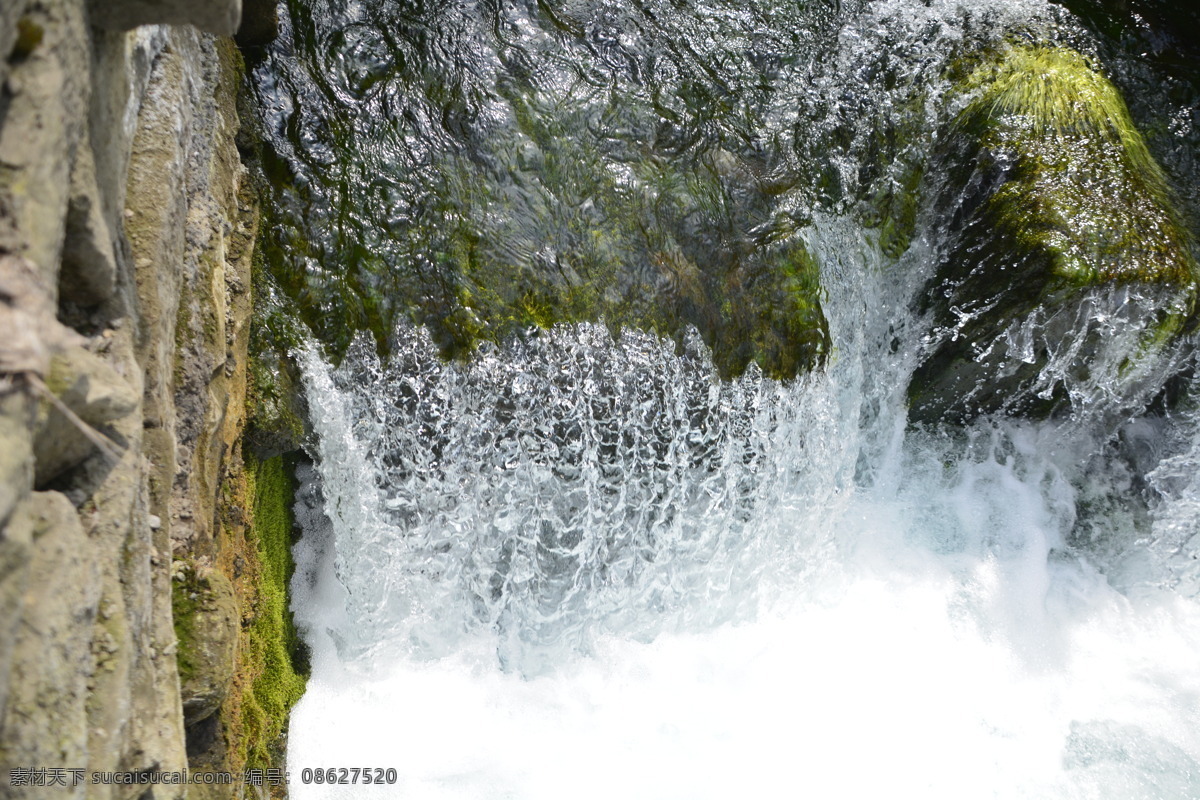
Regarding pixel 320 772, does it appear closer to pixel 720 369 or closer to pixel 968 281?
pixel 720 369

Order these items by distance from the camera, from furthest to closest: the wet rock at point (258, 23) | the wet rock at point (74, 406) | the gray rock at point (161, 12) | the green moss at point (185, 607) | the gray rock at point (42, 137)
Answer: the wet rock at point (258, 23)
the green moss at point (185, 607)
the gray rock at point (161, 12)
the wet rock at point (74, 406)
the gray rock at point (42, 137)

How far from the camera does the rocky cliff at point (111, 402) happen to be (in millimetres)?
1384

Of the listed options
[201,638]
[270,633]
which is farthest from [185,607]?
[270,633]

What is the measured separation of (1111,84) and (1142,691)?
10.7 ft

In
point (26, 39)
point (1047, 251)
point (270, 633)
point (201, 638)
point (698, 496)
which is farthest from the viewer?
point (698, 496)

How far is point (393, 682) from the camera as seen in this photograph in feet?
12.5

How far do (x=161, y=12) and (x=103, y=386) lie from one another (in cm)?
77

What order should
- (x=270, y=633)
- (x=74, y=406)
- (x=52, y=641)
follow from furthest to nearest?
(x=270, y=633) < (x=74, y=406) < (x=52, y=641)

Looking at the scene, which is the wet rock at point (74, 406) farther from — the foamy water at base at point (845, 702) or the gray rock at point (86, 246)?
the foamy water at base at point (845, 702)

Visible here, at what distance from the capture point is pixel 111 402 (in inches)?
66.2

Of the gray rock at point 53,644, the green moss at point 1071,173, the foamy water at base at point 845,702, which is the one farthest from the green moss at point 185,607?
the green moss at point 1071,173

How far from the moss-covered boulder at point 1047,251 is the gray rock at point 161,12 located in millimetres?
3456

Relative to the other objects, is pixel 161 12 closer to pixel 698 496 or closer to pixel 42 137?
pixel 42 137

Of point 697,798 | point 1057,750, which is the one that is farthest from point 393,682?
point 1057,750
